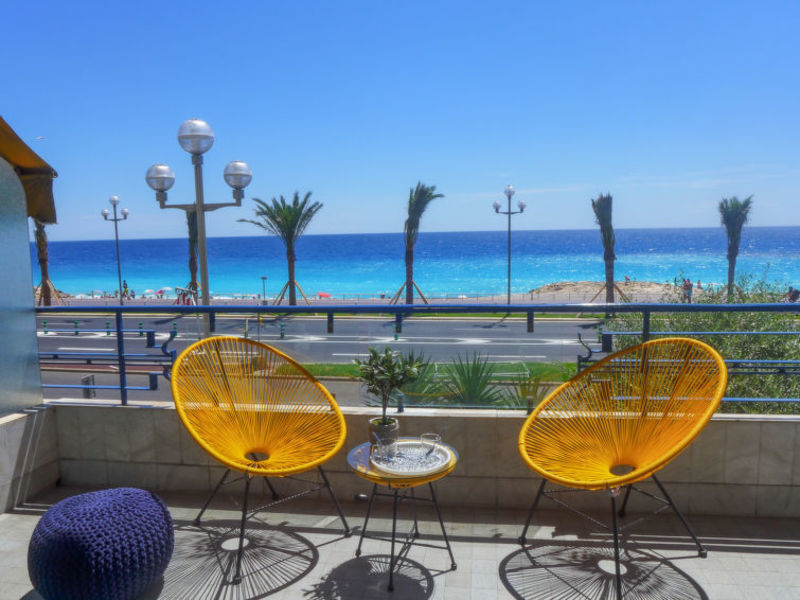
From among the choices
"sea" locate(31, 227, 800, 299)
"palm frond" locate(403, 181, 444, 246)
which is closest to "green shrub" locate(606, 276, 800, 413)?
"palm frond" locate(403, 181, 444, 246)

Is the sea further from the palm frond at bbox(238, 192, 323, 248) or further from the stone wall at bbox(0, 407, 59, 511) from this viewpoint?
the stone wall at bbox(0, 407, 59, 511)

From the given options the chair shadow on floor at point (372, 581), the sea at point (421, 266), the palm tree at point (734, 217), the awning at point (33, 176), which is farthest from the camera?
the sea at point (421, 266)

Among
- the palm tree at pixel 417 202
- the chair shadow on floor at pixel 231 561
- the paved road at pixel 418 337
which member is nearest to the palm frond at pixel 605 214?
the palm tree at pixel 417 202

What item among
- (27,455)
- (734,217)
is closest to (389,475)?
(27,455)

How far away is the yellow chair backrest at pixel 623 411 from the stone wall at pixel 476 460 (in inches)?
12.4

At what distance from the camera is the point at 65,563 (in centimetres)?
223

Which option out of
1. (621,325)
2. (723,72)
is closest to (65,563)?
(621,325)

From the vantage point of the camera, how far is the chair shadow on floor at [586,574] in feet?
8.20

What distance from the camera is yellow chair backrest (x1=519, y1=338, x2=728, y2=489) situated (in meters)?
2.73

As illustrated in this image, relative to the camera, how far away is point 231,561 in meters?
2.85

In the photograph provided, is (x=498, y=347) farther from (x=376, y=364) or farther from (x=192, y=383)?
(x=192, y=383)

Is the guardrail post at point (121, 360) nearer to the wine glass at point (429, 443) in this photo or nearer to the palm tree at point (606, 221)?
the wine glass at point (429, 443)

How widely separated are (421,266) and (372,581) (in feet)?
264

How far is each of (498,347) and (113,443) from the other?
2.65 meters
